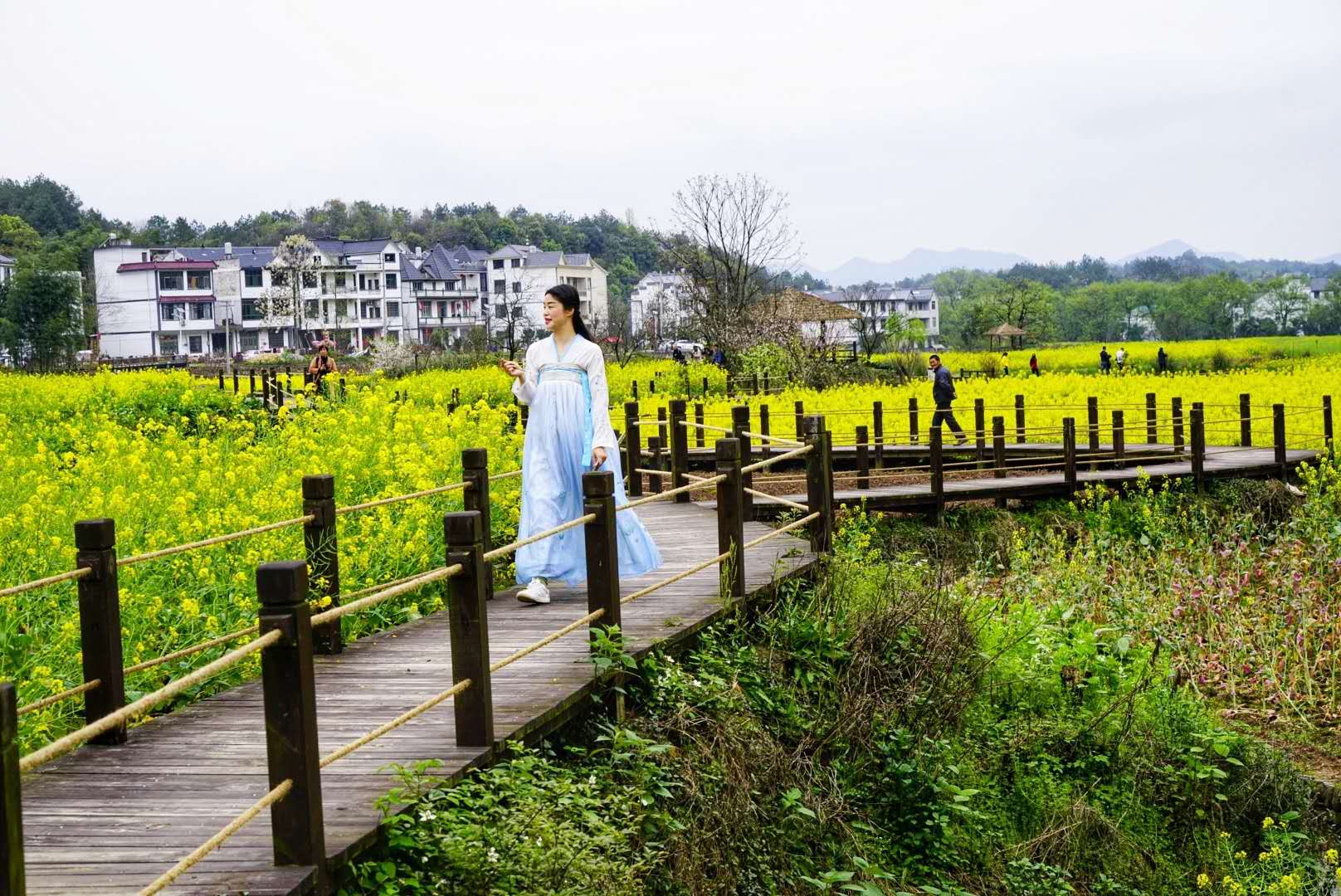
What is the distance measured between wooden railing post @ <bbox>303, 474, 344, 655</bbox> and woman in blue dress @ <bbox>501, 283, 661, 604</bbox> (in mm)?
1246

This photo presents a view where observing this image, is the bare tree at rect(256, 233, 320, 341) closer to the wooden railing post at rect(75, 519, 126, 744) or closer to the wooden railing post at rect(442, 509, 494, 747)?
the wooden railing post at rect(75, 519, 126, 744)

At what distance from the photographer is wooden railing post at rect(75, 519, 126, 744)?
561cm

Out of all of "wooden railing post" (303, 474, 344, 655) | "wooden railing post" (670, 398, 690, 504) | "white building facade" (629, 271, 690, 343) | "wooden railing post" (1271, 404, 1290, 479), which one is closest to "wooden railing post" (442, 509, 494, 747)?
"wooden railing post" (303, 474, 344, 655)

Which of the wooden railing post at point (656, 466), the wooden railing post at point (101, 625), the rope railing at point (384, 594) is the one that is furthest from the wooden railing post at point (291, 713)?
the wooden railing post at point (656, 466)

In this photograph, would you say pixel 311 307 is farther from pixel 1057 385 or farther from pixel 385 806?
pixel 385 806

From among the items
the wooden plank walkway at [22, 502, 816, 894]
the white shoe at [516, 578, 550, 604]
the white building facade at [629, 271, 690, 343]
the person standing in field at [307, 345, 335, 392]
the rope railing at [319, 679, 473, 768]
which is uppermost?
the white building facade at [629, 271, 690, 343]

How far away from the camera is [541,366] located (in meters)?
8.50

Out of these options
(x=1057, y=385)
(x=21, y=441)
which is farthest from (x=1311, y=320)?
(x=21, y=441)

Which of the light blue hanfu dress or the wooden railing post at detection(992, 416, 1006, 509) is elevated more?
the light blue hanfu dress

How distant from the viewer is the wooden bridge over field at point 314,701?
13.4 ft

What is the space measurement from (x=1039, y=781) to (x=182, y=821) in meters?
5.27

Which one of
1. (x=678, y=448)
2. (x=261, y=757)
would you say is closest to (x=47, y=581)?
(x=261, y=757)

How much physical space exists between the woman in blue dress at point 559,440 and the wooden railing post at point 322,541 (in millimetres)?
1246

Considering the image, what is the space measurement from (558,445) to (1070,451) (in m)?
10.7
